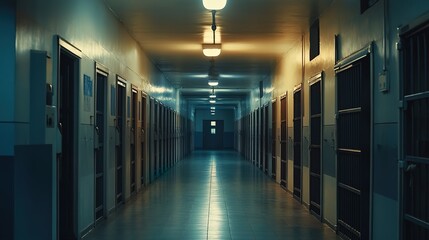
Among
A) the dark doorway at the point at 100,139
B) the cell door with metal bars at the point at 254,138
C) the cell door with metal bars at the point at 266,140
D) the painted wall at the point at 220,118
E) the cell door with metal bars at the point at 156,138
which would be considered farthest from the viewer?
the painted wall at the point at 220,118

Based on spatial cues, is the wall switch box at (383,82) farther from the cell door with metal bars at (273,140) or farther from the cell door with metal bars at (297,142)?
the cell door with metal bars at (273,140)

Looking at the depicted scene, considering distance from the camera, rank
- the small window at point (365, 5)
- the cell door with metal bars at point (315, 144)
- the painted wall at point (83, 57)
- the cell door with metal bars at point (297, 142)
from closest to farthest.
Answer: the painted wall at point (83, 57), the small window at point (365, 5), the cell door with metal bars at point (315, 144), the cell door with metal bars at point (297, 142)

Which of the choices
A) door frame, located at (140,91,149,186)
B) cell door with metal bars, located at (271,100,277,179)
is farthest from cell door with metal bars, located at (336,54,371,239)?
cell door with metal bars, located at (271,100,277,179)

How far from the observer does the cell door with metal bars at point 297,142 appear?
1059cm

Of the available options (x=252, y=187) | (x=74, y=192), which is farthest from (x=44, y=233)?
(x=252, y=187)

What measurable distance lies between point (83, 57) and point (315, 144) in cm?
414

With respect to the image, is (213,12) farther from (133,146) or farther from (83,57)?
(133,146)

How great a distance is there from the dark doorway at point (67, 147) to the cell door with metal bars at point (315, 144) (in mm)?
3817

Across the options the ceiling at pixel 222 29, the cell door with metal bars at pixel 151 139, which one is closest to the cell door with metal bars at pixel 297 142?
the ceiling at pixel 222 29

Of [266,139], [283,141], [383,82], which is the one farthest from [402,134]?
[266,139]

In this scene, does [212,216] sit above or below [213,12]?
below

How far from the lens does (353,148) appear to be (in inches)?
252

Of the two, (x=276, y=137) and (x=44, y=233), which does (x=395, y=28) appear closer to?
(x=44, y=233)

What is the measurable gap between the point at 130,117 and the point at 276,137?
5127 millimetres
